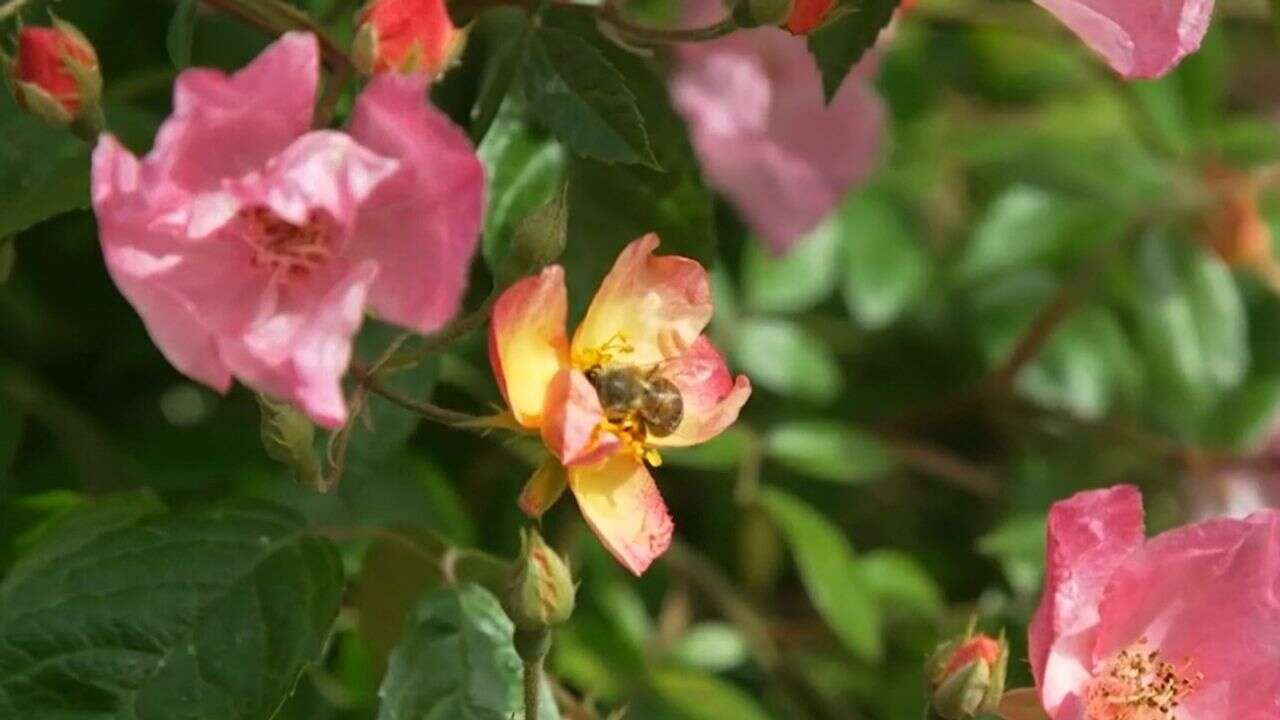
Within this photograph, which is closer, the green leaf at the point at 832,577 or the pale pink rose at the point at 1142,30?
the pale pink rose at the point at 1142,30

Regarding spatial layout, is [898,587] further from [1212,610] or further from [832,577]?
[1212,610]

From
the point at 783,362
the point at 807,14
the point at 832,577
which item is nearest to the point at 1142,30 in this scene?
the point at 807,14

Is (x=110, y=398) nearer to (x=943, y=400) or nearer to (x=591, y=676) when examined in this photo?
(x=591, y=676)

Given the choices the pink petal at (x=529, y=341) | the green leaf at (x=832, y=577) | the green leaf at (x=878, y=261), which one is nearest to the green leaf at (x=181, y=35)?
the pink petal at (x=529, y=341)

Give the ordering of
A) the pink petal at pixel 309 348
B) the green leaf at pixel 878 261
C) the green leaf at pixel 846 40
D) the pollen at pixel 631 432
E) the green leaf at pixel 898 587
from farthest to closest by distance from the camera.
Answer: the green leaf at pixel 878 261 < the green leaf at pixel 898 587 < the green leaf at pixel 846 40 < the pollen at pixel 631 432 < the pink petal at pixel 309 348

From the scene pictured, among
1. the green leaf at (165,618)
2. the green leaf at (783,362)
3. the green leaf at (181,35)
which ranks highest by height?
the green leaf at (181,35)

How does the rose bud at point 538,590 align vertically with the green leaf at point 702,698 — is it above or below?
above

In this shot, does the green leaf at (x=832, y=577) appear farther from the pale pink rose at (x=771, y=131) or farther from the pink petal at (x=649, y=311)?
the pink petal at (x=649, y=311)
